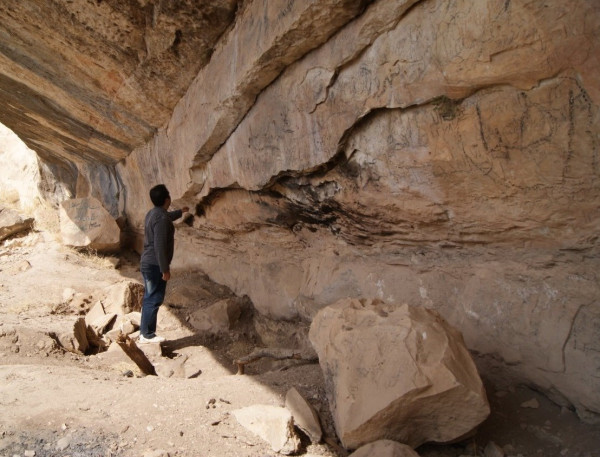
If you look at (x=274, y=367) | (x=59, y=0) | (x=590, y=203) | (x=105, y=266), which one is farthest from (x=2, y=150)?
(x=590, y=203)

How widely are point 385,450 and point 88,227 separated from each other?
21.1ft

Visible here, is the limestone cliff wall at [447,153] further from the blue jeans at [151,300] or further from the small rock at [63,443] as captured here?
the small rock at [63,443]

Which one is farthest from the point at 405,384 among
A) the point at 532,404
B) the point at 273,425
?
the point at 532,404

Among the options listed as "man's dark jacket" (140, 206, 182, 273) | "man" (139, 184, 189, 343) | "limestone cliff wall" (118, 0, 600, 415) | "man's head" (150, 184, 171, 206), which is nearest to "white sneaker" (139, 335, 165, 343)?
"man" (139, 184, 189, 343)

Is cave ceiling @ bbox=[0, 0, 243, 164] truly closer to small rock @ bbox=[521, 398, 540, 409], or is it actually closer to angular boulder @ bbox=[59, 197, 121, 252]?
angular boulder @ bbox=[59, 197, 121, 252]

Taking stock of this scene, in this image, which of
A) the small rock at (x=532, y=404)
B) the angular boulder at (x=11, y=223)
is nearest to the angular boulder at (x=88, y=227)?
the angular boulder at (x=11, y=223)

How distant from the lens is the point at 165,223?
365cm

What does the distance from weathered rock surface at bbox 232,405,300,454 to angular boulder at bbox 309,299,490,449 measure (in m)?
0.21

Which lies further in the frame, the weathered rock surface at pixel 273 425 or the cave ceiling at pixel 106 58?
the cave ceiling at pixel 106 58

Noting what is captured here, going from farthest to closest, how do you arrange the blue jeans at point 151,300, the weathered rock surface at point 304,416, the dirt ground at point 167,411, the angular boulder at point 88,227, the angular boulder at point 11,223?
the angular boulder at point 11,223, the angular boulder at point 88,227, the blue jeans at point 151,300, the weathered rock surface at point 304,416, the dirt ground at point 167,411

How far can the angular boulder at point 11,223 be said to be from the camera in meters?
7.10

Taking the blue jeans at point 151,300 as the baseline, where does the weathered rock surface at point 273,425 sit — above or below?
below

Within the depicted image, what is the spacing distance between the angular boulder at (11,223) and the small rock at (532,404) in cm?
813

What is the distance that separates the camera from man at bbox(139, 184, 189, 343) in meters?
3.62
